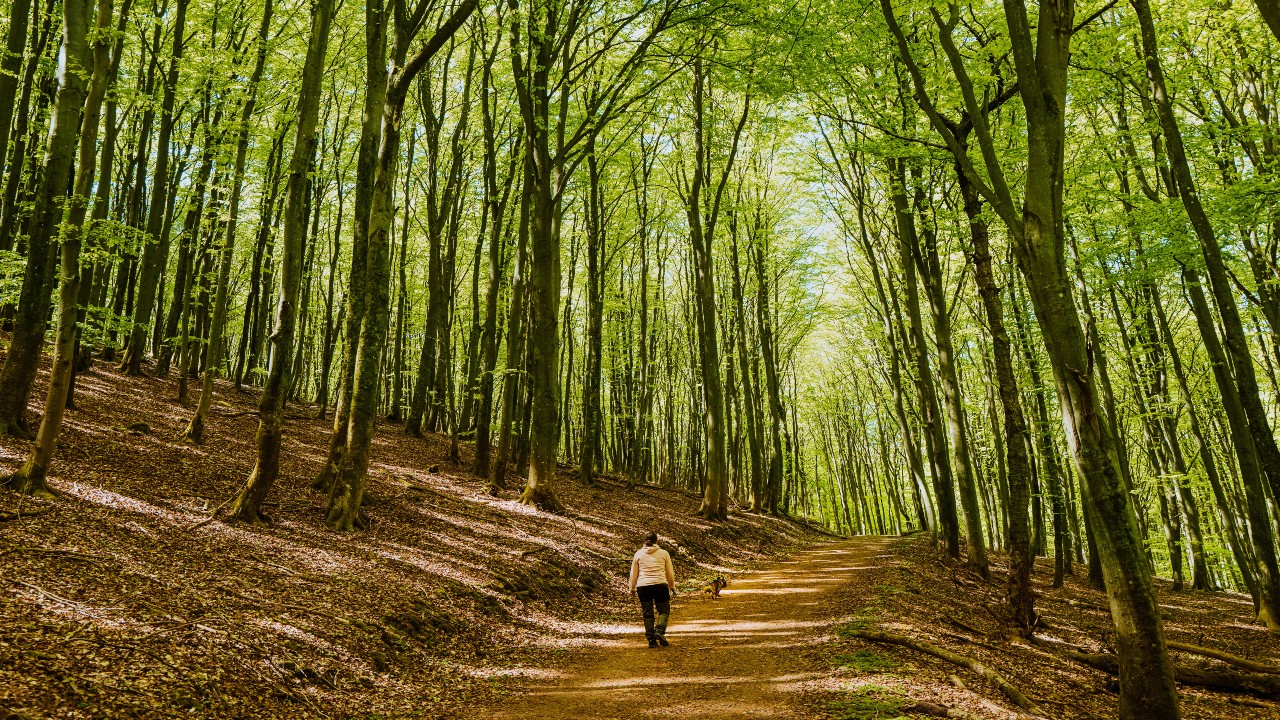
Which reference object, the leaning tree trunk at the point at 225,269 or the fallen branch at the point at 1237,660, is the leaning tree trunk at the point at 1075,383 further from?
the leaning tree trunk at the point at 225,269

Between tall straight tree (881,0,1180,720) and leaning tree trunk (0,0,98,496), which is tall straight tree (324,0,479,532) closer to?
leaning tree trunk (0,0,98,496)

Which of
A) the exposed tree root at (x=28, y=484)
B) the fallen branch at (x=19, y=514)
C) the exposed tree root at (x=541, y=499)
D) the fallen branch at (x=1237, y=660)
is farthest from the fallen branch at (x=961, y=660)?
the exposed tree root at (x=28, y=484)

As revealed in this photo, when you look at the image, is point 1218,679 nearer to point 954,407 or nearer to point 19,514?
point 954,407

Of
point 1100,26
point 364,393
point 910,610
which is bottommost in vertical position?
point 910,610

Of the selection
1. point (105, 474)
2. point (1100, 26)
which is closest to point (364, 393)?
point (105, 474)

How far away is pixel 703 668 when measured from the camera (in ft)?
24.7

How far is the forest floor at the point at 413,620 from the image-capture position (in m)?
5.07

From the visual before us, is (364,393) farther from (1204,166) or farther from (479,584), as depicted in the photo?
(1204,166)

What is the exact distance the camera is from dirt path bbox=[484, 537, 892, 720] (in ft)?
20.0

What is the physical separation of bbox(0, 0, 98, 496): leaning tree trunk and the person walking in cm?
731

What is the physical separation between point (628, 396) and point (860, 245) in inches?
517

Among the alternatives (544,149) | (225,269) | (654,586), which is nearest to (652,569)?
(654,586)

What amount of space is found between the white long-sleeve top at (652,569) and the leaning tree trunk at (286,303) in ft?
18.0

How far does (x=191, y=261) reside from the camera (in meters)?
17.7
